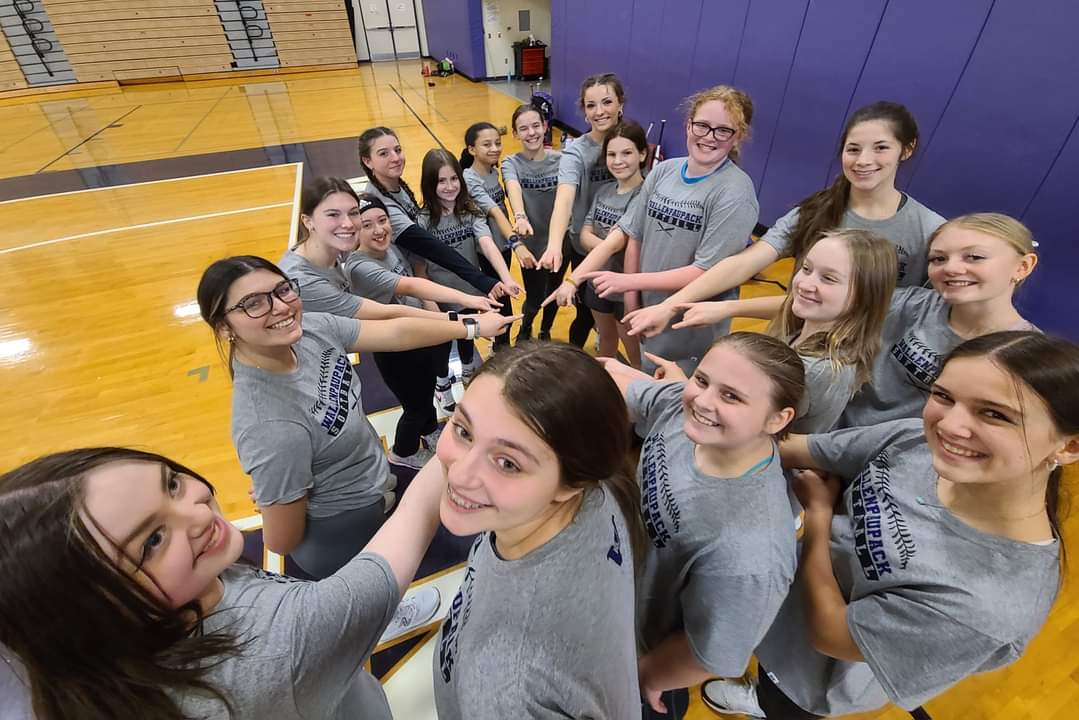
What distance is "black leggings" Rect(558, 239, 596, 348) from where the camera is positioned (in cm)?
366

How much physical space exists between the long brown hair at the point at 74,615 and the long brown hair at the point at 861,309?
1.96 m

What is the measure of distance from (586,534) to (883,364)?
64.8 inches

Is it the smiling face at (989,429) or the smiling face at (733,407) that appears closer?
the smiling face at (989,429)

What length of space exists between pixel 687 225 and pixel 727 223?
8.0 inches

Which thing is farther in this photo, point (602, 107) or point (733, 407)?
point (602, 107)

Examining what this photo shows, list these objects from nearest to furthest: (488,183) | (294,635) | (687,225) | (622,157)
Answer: (294,635)
(687,225)
(622,157)
(488,183)

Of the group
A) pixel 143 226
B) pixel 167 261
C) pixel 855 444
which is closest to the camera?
pixel 855 444

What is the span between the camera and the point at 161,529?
88 centimetres

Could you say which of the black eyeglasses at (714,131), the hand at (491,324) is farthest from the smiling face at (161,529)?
the black eyeglasses at (714,131)

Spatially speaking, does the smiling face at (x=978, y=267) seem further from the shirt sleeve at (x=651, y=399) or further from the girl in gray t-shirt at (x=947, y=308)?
the shirt sleeve at (x=651, y=399)

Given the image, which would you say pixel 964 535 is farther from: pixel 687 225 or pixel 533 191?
pixel 533 191

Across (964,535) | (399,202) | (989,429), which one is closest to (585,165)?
(399,202)

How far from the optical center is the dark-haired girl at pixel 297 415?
5.19 ft

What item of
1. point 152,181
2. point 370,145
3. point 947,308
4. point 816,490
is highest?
point 370,145
